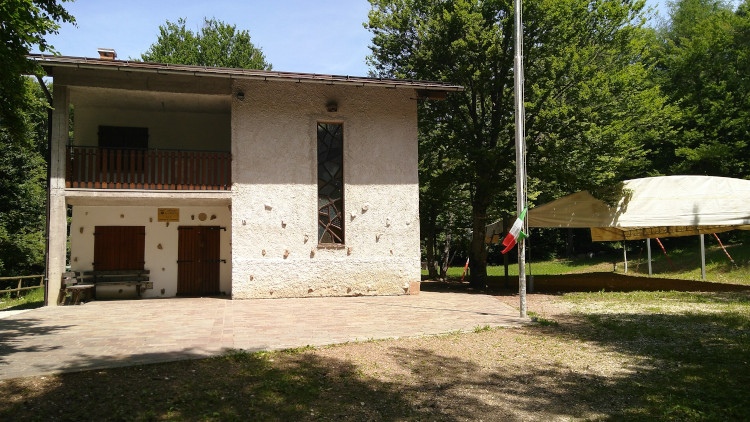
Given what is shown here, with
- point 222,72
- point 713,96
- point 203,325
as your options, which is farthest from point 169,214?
point 713,96

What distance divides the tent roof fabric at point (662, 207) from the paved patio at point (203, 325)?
12.8 ft

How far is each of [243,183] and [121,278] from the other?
4.30 meters

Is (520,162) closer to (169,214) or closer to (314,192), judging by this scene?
(314,192)

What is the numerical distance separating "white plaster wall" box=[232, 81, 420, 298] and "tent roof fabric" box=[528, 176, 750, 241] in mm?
4353

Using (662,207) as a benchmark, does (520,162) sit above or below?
above

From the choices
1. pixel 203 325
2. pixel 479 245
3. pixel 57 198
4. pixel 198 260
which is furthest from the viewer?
pixel 479 245

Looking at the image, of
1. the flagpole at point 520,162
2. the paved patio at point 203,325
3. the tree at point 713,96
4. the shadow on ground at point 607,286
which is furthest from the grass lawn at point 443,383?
the tree at point 713,96

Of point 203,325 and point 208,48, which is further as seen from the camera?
point 208,48

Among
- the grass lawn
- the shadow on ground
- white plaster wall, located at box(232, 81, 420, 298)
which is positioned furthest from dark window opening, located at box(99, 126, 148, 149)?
the shadow on ground

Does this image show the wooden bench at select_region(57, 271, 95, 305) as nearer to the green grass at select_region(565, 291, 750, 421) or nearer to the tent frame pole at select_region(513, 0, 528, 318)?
the tent frame pole at select_region(513, 0, 528, 318)

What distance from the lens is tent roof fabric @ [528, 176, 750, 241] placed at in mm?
14250

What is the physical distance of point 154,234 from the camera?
47.4 feet

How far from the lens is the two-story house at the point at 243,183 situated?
1278 cm

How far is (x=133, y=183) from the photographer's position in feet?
42.8
